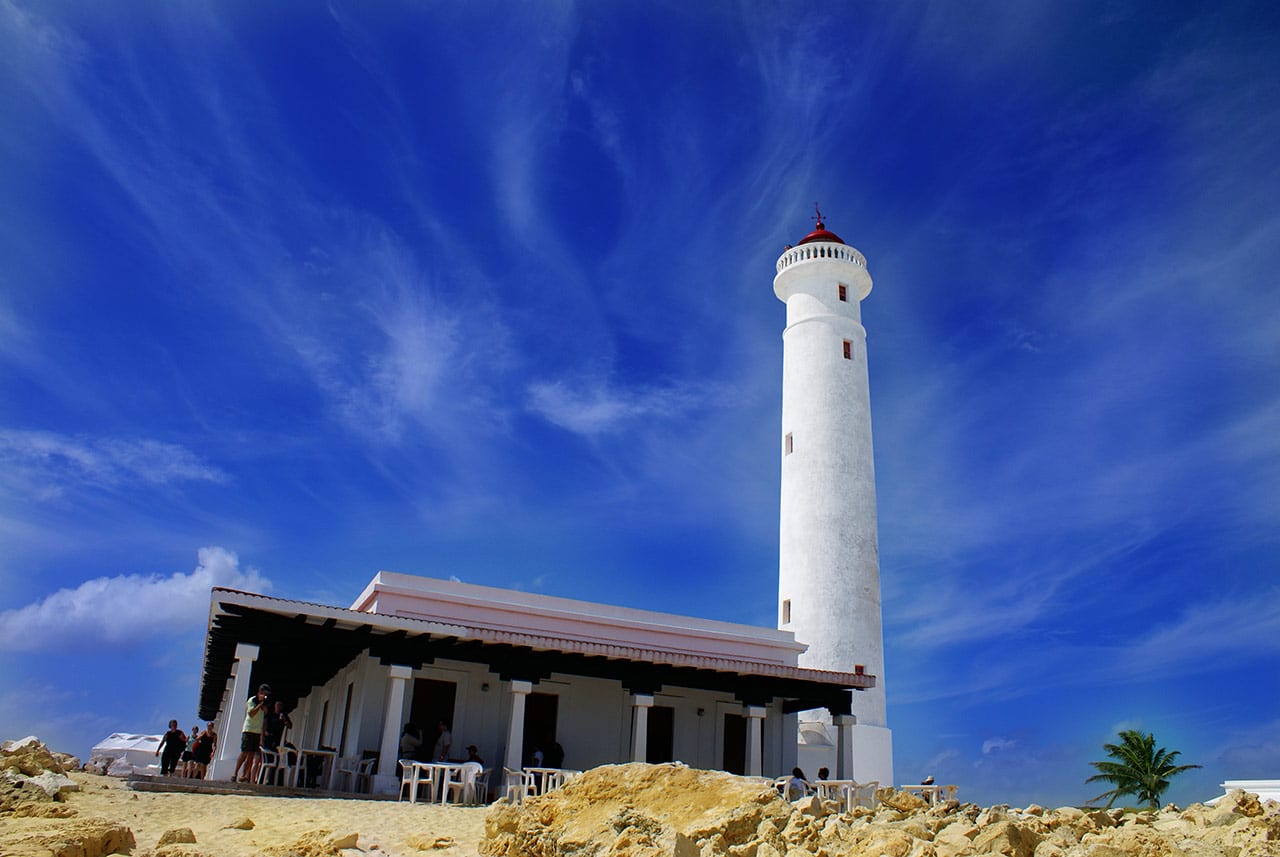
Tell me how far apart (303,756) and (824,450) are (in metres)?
14.7

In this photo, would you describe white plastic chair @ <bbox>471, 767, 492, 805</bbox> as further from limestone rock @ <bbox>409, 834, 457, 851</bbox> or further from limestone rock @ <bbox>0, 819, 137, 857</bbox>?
limestone rock @ <bbox>0, 819, 137, 857</bbox>

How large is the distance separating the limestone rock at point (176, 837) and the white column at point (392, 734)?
17.7 feet

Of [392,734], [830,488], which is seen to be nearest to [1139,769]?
[830,488]

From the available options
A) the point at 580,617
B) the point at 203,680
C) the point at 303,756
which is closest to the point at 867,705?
the point at 580,617

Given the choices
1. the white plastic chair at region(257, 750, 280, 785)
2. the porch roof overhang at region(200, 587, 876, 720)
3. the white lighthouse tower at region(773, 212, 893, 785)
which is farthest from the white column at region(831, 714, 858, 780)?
the white plastic chair at region(257, 750, 280, 785)

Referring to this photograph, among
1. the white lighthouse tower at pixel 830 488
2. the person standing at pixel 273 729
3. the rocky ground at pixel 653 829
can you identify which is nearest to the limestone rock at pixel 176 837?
the rocky ground at pixel 653 829

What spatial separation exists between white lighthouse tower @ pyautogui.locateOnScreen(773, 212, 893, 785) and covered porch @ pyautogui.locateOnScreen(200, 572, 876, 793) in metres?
2.33

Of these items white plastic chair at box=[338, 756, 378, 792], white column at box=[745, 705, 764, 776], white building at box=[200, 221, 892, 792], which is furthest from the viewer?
white column at box=[745, 705, 764, 776]

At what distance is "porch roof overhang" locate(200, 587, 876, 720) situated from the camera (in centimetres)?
1411

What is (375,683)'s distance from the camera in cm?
1567

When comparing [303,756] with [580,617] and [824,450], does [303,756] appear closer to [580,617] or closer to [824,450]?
[580,617]

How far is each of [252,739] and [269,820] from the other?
3.86m

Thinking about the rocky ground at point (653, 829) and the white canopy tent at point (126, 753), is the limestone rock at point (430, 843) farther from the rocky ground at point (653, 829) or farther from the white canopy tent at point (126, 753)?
the white canopy tent at point (126, 753)

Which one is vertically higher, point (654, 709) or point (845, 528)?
point (845, 528)
